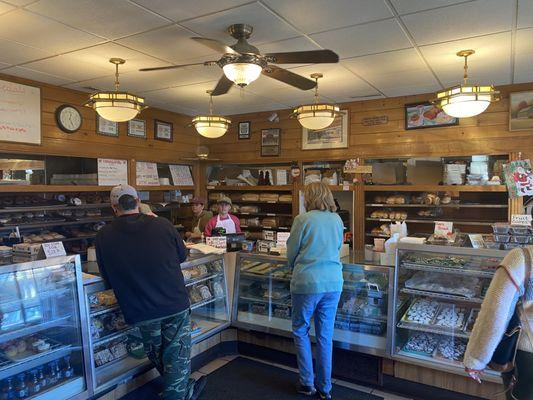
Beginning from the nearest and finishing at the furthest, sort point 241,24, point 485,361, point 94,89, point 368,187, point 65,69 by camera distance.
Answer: point 485,361, point 241,24, point 65,69, point 94,89, point 368,187

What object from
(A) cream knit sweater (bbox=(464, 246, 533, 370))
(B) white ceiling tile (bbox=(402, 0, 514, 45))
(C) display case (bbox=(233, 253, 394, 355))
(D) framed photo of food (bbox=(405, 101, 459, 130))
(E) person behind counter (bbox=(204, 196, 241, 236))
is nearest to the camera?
(A) cream knit sweater (bbox=(464, 246, 533, 370))

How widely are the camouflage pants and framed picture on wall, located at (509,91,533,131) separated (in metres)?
4.62

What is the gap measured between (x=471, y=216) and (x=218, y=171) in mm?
4336

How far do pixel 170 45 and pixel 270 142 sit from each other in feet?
10.9

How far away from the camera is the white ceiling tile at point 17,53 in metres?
3.61

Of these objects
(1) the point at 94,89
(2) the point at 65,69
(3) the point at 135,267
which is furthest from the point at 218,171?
(3) the point at 135,267

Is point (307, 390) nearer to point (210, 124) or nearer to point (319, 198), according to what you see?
point (319, 198)

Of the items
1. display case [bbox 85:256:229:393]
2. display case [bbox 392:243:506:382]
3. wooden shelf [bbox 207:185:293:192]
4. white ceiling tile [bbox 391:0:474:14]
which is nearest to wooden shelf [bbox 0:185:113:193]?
wooden shelf [bbox 207:185:293:192]

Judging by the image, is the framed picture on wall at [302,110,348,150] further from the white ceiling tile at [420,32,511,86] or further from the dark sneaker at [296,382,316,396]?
the dark sneaker at [296,382,316,396]

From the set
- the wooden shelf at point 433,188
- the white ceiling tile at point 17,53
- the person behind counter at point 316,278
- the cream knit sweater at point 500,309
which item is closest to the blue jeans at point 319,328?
the person behind counter at point 316,278

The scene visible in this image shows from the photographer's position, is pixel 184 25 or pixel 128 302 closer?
pixel 128 302

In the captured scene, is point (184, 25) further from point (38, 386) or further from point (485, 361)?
point (485, 361)

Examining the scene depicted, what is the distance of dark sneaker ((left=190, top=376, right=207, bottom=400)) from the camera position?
Result: 10.4 feet

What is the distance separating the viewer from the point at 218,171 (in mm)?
7539
